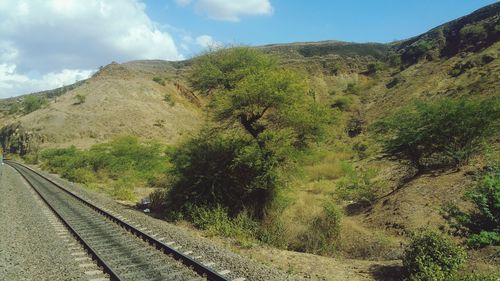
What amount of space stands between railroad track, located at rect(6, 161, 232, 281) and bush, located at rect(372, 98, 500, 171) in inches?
569

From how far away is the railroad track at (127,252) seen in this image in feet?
30.8

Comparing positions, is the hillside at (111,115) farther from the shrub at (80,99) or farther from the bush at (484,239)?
the bush at (484,239)

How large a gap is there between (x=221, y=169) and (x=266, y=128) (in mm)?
2722

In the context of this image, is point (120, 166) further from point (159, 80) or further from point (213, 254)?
point (159, 80)

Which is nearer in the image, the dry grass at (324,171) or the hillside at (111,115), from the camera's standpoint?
the dry grass at (324,171)

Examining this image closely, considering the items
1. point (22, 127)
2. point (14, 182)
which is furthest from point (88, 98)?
point (14, 182)

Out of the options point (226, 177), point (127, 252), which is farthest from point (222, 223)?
point (127, 252)

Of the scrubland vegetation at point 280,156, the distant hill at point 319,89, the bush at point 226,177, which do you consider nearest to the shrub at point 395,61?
the distant hill at point 319,89

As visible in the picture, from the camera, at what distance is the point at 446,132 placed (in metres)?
20.8

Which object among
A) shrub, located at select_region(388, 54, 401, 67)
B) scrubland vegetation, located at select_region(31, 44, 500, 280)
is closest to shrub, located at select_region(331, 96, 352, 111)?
shrub, located at select_region(388, 54, 401, 67)

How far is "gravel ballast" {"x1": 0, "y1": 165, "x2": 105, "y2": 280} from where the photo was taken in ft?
32.3

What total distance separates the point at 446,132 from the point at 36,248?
18493 mm

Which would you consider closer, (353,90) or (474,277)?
(474,277)

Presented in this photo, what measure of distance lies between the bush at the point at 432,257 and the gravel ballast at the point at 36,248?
22.8 feet
